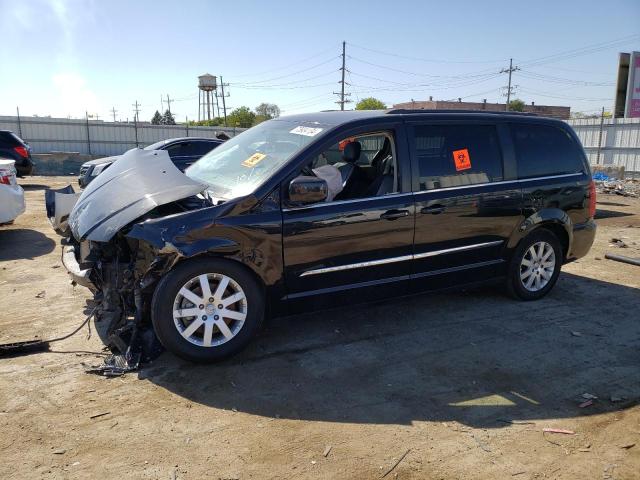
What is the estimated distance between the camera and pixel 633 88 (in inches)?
1030

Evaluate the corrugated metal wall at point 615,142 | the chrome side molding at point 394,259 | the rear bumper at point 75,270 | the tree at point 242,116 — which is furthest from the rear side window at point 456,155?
the tree at point 242,116

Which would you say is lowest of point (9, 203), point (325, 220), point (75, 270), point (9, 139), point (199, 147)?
point (75, 270)

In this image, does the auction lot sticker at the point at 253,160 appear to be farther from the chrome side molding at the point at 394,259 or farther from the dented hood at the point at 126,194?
the chrome side molding at the point at 394,259

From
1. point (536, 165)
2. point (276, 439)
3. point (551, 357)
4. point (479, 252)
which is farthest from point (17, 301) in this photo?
point (536, 165)

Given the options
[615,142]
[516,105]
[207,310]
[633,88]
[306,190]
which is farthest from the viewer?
[516,105]

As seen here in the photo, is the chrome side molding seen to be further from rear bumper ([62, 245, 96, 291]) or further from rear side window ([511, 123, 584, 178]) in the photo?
rear bumper ([62, 245, 96, 291])

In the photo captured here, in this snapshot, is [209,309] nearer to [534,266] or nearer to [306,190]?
[306,190]

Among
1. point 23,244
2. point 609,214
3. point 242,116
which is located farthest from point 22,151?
point 242,116

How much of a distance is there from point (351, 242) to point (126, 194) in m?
1.86

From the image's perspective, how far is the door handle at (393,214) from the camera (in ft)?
14.1

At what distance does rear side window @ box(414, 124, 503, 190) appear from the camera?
4582 mm

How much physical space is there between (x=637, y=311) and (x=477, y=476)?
3581 millimetres

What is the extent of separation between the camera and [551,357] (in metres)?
4.15

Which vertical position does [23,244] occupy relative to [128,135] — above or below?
below
